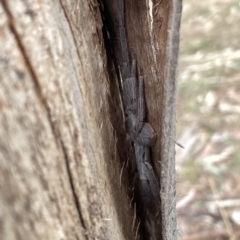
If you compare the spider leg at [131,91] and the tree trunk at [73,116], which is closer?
the tree trunk at [73,116]

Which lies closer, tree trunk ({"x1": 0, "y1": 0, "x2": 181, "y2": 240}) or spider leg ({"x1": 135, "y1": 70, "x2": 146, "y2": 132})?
tree trunk ({"x1": 0, "y1": 0, "x2": 181, "y2": 240})

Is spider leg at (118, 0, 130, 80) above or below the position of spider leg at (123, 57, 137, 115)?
above

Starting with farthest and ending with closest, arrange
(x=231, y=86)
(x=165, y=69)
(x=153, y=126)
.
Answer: (x=231, y=86) < (x=153, y=126) < (x=165, y=69)

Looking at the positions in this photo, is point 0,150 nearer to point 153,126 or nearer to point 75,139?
point 75,139

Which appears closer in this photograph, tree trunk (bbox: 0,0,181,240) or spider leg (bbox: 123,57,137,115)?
tree trunk (bbox: 0,0,181,240)

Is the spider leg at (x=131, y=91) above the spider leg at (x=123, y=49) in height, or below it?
below

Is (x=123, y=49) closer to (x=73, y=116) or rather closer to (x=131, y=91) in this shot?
(x=131, y=91)

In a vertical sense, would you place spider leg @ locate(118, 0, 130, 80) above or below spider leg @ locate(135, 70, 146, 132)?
above

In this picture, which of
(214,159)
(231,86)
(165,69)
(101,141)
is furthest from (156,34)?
(231,86)

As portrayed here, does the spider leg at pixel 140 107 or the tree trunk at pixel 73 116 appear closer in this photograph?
the tree trunk at pixel 73 116
